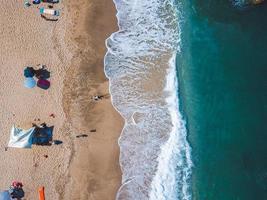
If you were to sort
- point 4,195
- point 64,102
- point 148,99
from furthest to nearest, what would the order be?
1. point 148,99
2. point 64,102
3. point 4,195

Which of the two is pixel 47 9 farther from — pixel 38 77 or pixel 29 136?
pixel 29 136

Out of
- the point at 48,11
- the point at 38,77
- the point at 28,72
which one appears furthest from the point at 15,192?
the point at 48,11

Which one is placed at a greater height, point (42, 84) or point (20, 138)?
point (42, 84)

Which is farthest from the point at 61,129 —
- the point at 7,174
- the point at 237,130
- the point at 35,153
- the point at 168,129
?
the point at 237,130

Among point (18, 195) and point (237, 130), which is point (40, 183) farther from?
point (237, 130)

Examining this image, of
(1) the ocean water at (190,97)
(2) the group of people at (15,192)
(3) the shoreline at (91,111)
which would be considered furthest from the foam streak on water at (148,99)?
(2) the group of people at (15,192)

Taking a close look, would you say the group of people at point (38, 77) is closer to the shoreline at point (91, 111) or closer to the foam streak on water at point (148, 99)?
the shoreline at point (91, 111)

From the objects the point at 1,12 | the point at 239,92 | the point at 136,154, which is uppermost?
the point at 1,12

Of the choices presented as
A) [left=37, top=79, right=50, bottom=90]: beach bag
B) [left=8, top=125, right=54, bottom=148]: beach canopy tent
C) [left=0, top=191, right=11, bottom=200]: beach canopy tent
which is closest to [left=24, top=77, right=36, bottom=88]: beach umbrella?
[left=37, top=79, right=50, bottom=90]: beach bag
